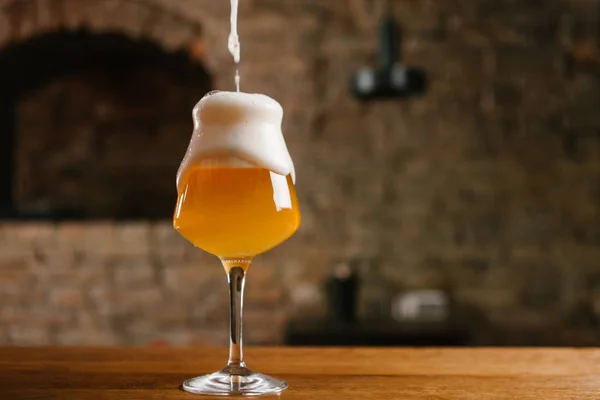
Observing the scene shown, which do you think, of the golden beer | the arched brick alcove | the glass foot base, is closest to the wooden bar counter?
the glass foot base

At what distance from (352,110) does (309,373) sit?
8.93 ft

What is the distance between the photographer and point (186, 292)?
358cm

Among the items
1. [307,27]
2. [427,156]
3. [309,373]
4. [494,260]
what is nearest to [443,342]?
[494,260]

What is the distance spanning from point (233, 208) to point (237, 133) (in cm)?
10

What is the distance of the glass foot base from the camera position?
88 centimetres

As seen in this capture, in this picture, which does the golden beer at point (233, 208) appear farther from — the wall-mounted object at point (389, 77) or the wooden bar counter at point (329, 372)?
the wall-mounted object at point (389, 77)

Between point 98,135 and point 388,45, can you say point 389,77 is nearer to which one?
point 388,45

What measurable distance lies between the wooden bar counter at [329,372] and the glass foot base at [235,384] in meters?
0.02

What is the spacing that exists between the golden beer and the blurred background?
2524mm

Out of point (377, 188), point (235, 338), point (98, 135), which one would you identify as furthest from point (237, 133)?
point (98, 135)

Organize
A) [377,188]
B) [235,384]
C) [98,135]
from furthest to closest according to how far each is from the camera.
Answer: [98,135]
[377,188]
[235,384]

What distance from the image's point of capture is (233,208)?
1.00 m

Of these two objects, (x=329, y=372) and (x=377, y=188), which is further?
(x=377, y=188)

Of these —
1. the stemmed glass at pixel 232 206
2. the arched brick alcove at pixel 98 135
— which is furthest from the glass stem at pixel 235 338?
the arched brick alcove at pixel 98 135
